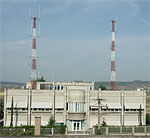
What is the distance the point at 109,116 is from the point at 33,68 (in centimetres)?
1849

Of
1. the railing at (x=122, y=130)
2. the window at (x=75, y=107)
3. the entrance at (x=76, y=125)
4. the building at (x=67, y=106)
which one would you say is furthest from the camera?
the building at (x=67, y=106)

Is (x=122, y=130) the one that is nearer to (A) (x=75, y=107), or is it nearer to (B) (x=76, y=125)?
(B) (x=76, y=125)

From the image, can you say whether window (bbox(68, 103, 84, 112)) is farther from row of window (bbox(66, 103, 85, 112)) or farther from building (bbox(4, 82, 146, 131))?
building (bbox(4, 82, 146, 131))

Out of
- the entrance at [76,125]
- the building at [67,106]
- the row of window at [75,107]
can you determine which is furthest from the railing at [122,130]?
the building at [67,106]

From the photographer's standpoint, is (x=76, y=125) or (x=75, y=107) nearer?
→ (x=76, y=125)

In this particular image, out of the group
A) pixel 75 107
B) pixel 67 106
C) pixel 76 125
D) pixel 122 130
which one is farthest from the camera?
pixel 67 106

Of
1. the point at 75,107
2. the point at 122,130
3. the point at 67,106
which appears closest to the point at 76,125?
the point at 75,107

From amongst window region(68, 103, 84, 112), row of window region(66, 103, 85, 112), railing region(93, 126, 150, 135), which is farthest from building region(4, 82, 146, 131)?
railing region(93, 126, 150, 135)

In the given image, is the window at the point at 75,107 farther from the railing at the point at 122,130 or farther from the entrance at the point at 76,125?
the railing at the point at 122,130

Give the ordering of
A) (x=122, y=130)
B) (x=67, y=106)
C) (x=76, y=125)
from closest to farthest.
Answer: (x=122, y=130), (x=76, y=125), (x=67, y=106)

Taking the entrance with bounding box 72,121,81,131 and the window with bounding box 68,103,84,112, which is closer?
the entrance with bounding box 72,121,81,131

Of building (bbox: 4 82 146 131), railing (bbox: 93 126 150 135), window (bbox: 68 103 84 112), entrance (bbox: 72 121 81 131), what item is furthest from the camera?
building (bbox: 4 82 146 131)

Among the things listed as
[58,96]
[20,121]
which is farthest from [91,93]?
[20,121]

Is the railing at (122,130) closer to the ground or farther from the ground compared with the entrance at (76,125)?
farther from the ground
